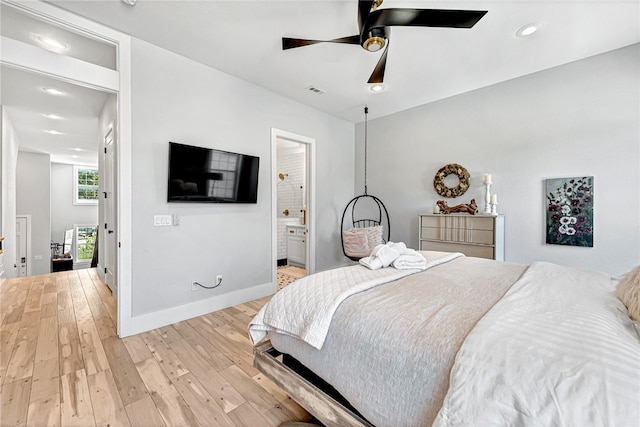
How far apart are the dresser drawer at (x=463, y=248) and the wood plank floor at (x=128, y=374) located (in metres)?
2.57

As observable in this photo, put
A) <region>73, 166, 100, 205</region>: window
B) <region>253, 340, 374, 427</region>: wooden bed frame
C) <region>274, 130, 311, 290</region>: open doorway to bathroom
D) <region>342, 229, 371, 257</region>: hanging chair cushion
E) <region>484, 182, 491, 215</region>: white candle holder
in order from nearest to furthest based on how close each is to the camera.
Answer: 1. <region>253, 340, 374, 427</region>: wooden bed frame
2. <region>484, 182, 491, 215</region>: white candle holder
3. <region>342, 229, 371, 257</region>: hanging chair cushion
4. <region>274, 130, 311, 290</region>: open doorway to bathroom
5. <region>73, 166, 100, 205</region>: window

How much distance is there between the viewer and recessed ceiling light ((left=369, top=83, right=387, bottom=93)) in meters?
3.45

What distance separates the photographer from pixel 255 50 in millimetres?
2697

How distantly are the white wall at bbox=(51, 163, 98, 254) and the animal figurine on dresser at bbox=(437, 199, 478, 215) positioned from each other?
1052 cm

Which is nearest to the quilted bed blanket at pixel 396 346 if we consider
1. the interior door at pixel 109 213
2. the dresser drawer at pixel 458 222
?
the dresser drawer at pixel 458 222

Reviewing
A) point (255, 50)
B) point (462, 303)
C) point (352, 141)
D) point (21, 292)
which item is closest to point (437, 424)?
point (462, 303)

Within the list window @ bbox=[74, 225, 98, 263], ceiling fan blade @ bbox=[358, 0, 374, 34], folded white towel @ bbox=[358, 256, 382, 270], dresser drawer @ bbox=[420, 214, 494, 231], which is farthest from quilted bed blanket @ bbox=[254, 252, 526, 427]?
window @ bbox=[74, 225, 98, 263]

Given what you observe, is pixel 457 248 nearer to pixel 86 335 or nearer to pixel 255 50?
pixel 255 50

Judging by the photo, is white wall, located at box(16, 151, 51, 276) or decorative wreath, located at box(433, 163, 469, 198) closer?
decorative wreath, located at box(433, 163, 469, 198)

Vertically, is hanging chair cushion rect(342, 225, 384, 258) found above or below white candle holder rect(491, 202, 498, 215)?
below

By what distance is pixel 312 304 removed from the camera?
1.28m

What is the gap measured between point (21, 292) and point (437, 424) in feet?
16.9

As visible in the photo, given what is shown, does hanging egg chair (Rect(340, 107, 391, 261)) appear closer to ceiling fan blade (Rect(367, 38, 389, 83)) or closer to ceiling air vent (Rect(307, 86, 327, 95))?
ceiling air vent (Rect(307, 86, 327, 95))

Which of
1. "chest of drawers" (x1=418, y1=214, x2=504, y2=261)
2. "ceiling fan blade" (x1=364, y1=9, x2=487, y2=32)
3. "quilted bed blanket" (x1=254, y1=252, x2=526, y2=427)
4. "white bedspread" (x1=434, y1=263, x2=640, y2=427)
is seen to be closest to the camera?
"white bedspread" (x1=434, y1=263, x2=640, y2=427)
